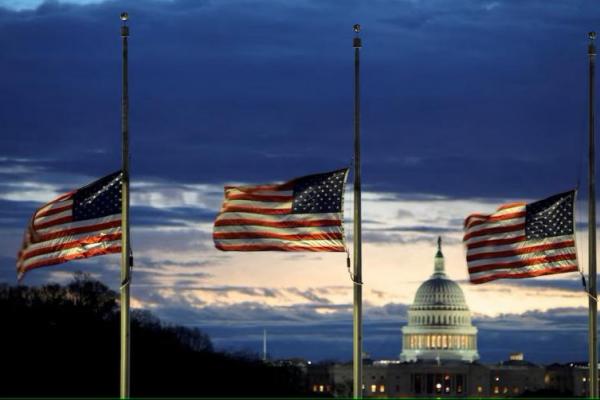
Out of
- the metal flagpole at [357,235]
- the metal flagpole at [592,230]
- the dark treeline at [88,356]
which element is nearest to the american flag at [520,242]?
the metal flagpole at [592,230]

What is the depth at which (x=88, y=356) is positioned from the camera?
422 feet

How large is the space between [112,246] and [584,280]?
49.6 feet

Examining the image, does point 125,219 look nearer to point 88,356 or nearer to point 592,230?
point 592,230

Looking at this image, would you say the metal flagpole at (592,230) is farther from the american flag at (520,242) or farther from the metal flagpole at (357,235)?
the metal flagpole at (357,235)

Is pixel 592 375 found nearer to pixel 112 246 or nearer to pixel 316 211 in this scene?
pixel 316 211

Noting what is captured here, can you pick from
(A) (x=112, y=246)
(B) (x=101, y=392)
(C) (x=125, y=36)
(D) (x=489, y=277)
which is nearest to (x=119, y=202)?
(A) (x=112, y=246)

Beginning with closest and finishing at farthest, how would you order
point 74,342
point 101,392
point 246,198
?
point 246,198 → point 101,392 → point 74,342

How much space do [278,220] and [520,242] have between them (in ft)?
25.7

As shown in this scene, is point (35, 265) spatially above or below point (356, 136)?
below

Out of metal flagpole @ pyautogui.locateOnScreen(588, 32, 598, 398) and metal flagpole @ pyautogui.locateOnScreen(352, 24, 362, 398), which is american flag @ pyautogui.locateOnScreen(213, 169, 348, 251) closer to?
metal flagpole @ pyautogui.locateOnScreen(352, 24, 362, 398)

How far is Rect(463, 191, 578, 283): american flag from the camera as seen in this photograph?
6094 cm

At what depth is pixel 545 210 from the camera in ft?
201

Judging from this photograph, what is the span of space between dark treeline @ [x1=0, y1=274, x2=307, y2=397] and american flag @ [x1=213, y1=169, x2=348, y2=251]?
5070cm

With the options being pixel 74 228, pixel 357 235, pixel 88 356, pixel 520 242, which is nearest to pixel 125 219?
pixel 74 228
